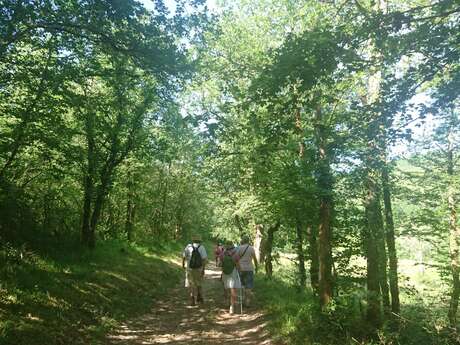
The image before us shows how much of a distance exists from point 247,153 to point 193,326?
5671mm

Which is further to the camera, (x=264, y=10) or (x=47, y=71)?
(x=264, y=10)

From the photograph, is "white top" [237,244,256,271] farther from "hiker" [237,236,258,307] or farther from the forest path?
the forest path

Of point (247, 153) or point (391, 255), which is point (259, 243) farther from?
point (247, 153)

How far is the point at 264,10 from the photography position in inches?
621

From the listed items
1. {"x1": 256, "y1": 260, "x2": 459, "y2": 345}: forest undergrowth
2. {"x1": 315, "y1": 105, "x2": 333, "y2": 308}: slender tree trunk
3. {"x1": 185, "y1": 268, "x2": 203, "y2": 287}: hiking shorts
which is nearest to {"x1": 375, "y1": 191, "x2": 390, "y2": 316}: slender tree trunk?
{"x1": 315, "y1": 105, "x2": 333, "y2": 308}: slender tree trunk

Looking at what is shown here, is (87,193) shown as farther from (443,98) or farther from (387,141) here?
(443,98)

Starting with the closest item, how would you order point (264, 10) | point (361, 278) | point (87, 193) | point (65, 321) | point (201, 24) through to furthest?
1. point (65, 321)
2. point (201, 24)
3. point (361, 278)
4. point (87, 193)
5. point (264, 10)

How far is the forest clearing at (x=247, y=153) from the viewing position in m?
7.46

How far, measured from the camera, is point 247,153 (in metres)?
12.7

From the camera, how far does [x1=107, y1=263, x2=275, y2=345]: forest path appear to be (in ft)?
28.3

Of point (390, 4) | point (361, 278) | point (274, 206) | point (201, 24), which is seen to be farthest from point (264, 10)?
point (361, 278)

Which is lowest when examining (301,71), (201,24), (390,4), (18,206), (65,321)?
(65,321)

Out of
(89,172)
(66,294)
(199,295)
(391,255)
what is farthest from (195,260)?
(391,255)

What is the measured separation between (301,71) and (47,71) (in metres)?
7.06
